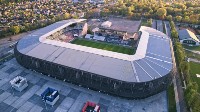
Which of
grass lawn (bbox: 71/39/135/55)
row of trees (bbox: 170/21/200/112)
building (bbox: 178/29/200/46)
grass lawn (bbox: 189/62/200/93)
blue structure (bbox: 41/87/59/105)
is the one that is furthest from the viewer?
building (bbox: 178/29/200/46)

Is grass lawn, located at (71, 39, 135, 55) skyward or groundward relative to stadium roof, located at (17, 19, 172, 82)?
groundward

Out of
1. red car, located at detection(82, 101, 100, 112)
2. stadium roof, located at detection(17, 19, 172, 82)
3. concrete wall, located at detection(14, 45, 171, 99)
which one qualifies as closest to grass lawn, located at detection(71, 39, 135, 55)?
stadium roof, located at detection(17, 19, 172, 82)

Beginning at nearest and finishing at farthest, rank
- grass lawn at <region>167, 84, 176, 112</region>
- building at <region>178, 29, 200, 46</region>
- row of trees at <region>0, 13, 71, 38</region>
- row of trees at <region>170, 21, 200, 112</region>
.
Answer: row of trees at <region>170, 21, 200, 112</region>, grass lawn at <region>167, 84, 176, 112</region>, building at <region>178, 29, 200, 46</region>, row of trees at <region>0, 13, 71, 38</region>

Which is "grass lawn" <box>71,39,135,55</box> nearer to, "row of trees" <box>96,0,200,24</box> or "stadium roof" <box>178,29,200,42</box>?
"stadium roof" <box>178,29,200,42</box>

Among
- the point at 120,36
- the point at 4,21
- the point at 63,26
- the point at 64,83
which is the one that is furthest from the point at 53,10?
the point at 64,83

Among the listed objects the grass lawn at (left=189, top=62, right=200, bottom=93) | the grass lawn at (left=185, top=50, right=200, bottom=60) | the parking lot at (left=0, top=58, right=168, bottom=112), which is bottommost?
the parking lot at (left=0, top=58, right=168, bottom=112)

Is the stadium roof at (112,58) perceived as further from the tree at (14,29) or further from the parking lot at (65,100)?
the tree at (14,29)

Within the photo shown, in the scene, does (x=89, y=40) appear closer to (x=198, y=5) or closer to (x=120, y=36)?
(x=120, y=36)
